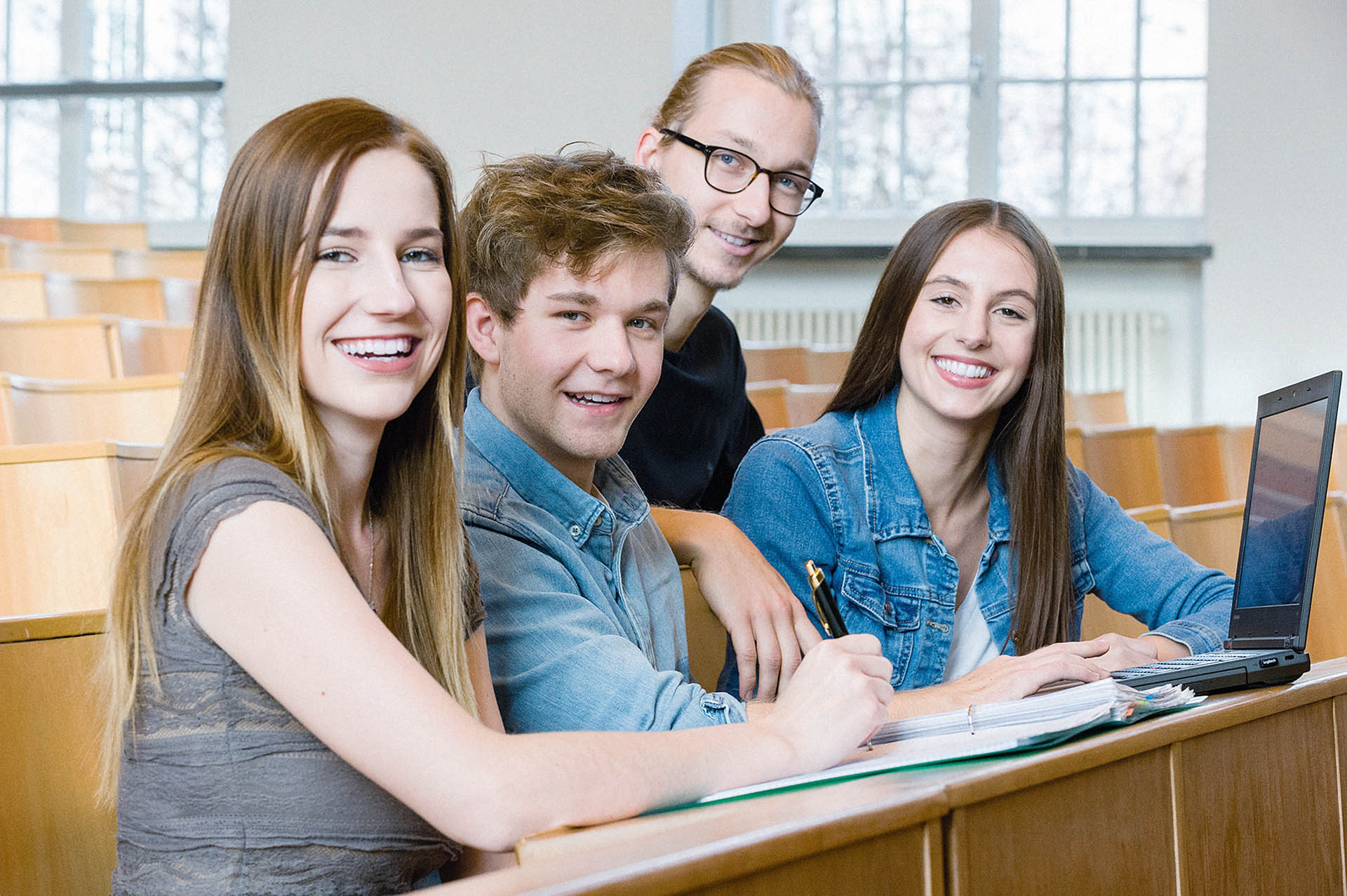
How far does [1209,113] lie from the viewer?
4.98 m

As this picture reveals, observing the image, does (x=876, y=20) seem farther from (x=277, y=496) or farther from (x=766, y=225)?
(x=277, y=496)

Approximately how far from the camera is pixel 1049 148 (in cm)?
536

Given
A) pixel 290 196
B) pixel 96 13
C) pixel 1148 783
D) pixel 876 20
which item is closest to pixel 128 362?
pixel 290 196

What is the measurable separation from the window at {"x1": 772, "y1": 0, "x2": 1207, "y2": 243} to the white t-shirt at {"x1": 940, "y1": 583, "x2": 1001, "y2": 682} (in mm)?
4165

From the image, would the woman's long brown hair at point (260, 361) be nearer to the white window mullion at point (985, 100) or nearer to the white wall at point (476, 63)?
the white wall at point (476, 63)

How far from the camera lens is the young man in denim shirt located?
945 mm

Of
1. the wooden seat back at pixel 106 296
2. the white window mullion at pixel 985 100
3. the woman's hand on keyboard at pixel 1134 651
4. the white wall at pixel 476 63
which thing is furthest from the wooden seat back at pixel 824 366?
the woman's hand on keyboard at pixel 1134 651

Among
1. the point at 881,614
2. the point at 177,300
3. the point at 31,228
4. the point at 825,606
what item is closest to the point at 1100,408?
the point at 177,300

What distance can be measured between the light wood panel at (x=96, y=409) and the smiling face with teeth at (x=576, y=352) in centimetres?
132

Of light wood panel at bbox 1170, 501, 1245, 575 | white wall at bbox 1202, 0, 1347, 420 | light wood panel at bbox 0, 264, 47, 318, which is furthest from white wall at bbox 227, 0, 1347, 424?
light wood panel at bbox 1170, 501, 1245, 575

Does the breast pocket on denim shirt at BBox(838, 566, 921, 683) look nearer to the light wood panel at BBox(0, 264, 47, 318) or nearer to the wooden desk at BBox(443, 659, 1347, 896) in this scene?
the wooden desk at BBox(443, 659, 1347, 896)

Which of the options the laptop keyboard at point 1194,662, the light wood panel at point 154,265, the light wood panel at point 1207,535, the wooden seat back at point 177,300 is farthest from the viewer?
the light wood panel at point 154,265

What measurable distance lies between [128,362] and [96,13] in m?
4.29

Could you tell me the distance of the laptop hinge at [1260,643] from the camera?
94 centimetres
